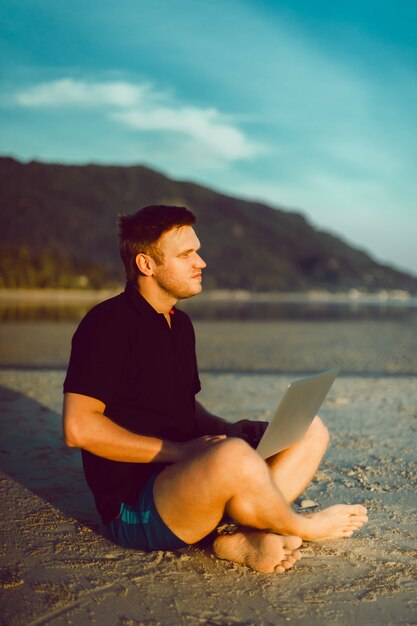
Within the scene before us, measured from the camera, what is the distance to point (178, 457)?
2.50 meters

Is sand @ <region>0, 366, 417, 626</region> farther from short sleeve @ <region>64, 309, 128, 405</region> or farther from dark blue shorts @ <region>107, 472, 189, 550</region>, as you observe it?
short sleeve @ <region>64, 309, 128, 405</region>

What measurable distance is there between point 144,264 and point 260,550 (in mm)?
1244

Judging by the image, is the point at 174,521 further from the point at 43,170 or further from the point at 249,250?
the point at 43,170

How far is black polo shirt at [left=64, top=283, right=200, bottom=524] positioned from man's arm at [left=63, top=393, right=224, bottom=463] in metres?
0.06

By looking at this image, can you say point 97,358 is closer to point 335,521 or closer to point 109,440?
point 109,440

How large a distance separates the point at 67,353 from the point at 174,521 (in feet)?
35.7

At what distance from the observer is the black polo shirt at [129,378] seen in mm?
2391

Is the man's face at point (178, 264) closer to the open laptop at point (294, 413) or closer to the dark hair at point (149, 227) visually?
the dark hair at point (149, 227)

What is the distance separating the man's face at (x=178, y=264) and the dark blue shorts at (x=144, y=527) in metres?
A: 0.76

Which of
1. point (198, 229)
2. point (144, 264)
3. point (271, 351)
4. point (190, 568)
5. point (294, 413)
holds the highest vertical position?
point (198, 229)

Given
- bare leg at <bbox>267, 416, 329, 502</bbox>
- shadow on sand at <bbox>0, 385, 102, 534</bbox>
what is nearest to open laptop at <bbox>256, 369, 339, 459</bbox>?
bare leg at <bbox>267, 416, 329, 502</bbox>

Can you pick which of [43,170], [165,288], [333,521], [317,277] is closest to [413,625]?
[333,521]

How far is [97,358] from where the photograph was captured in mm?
2381

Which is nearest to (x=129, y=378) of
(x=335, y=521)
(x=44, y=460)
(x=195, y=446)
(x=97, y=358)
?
(x=97, y=358)
